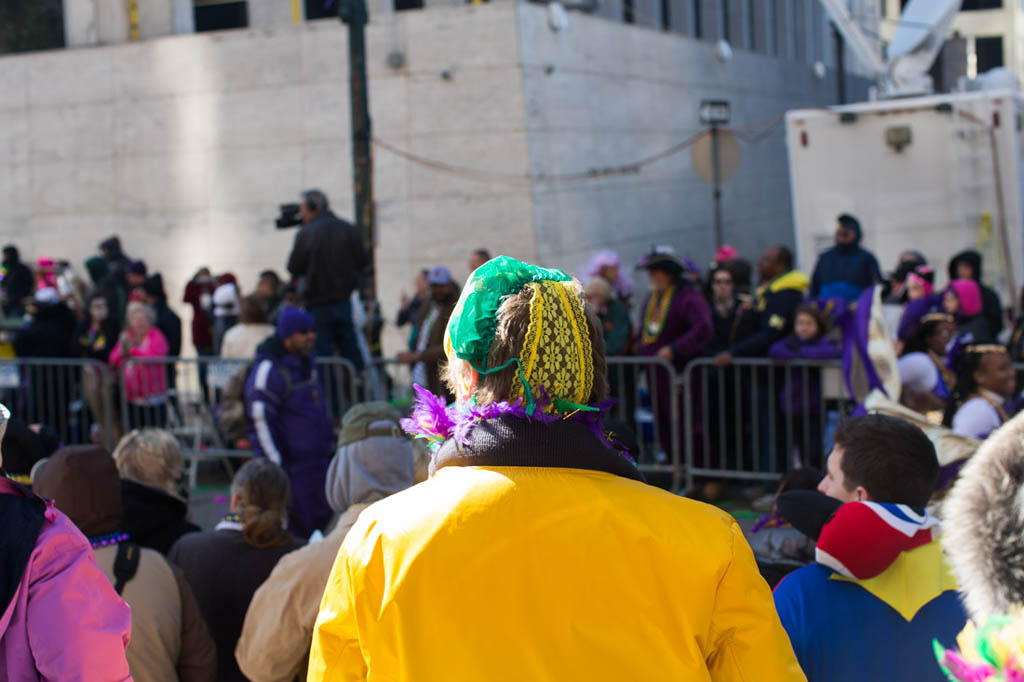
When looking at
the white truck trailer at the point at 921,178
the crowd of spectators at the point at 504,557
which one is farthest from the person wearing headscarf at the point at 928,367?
the white truck trailer at the point at 921,178

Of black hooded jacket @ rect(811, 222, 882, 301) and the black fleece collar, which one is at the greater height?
black hooded jacket @ rect(811, 222, 882, 301)

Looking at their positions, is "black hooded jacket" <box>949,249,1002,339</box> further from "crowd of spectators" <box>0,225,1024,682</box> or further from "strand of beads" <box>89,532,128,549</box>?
"strand of beads" <box>89,532,128,549</box>

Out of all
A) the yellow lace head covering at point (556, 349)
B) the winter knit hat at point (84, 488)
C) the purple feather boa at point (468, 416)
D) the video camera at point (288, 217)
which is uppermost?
the video camera at point (288, 217)

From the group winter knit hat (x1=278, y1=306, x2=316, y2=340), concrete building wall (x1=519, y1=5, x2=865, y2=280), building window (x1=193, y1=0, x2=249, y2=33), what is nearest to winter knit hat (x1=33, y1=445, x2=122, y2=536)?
winter knit hat (x1=278, y1=306, x2=316, y2=340)

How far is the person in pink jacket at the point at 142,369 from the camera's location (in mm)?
10156

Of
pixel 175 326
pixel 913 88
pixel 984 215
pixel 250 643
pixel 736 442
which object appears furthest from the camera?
pixel 913 88

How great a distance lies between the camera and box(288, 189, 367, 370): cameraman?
1063 centimetres

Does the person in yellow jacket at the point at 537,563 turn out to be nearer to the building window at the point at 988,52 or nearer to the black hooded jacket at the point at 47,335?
the black hooded jacket at the point at 47,335

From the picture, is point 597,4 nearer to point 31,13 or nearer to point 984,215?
point 984,215

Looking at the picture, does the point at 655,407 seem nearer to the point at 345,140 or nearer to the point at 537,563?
the point at 537,563

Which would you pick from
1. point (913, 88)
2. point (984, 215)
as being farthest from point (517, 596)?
point (913, 88)

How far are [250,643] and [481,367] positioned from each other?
2.09 m

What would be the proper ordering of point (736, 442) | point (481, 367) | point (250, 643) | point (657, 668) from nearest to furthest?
point (657, 668), point (481, 367), point (250, 643), point (736, 442)

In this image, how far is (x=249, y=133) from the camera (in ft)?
52.4
